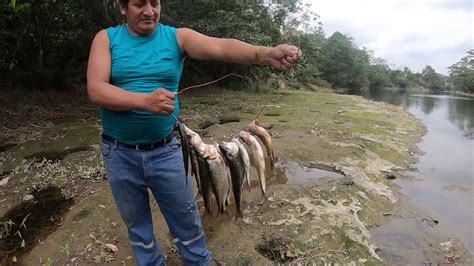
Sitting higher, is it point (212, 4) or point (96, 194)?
point (212, 4)

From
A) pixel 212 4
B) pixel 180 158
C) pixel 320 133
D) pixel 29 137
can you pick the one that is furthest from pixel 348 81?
pixel 180 158

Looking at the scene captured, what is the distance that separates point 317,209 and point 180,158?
9.10ft

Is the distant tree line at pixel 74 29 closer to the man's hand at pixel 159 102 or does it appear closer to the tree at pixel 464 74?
the man's hand at pixel 159 102

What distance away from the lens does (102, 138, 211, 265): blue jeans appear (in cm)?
274

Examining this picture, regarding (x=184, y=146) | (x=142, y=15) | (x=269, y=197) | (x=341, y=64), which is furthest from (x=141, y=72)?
(x=341, y=64)

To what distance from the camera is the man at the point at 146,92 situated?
2332 mm

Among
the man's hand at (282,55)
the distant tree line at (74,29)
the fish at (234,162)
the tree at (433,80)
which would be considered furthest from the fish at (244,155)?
the tree at (433,80)

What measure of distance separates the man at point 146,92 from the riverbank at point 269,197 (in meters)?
1.30

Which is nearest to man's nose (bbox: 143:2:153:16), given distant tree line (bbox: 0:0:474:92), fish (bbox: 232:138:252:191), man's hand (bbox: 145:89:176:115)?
man's hand (bbox: 145:89:176:115)

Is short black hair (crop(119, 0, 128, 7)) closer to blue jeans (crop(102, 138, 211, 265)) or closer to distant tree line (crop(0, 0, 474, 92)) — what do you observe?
blue jeans (crop(102, 138, 211, 265))

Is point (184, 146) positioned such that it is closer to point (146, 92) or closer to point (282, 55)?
point (146, 92)

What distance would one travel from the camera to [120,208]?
2961mm

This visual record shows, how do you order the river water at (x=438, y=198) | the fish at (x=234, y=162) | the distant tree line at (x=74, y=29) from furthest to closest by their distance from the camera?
1. the distant tree line at (x=74, y=29)
2. the river water at (x=438, y=198)
3. the fish at (x=234, y=162)

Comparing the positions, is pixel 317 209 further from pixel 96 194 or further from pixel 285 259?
pixel 96 194
